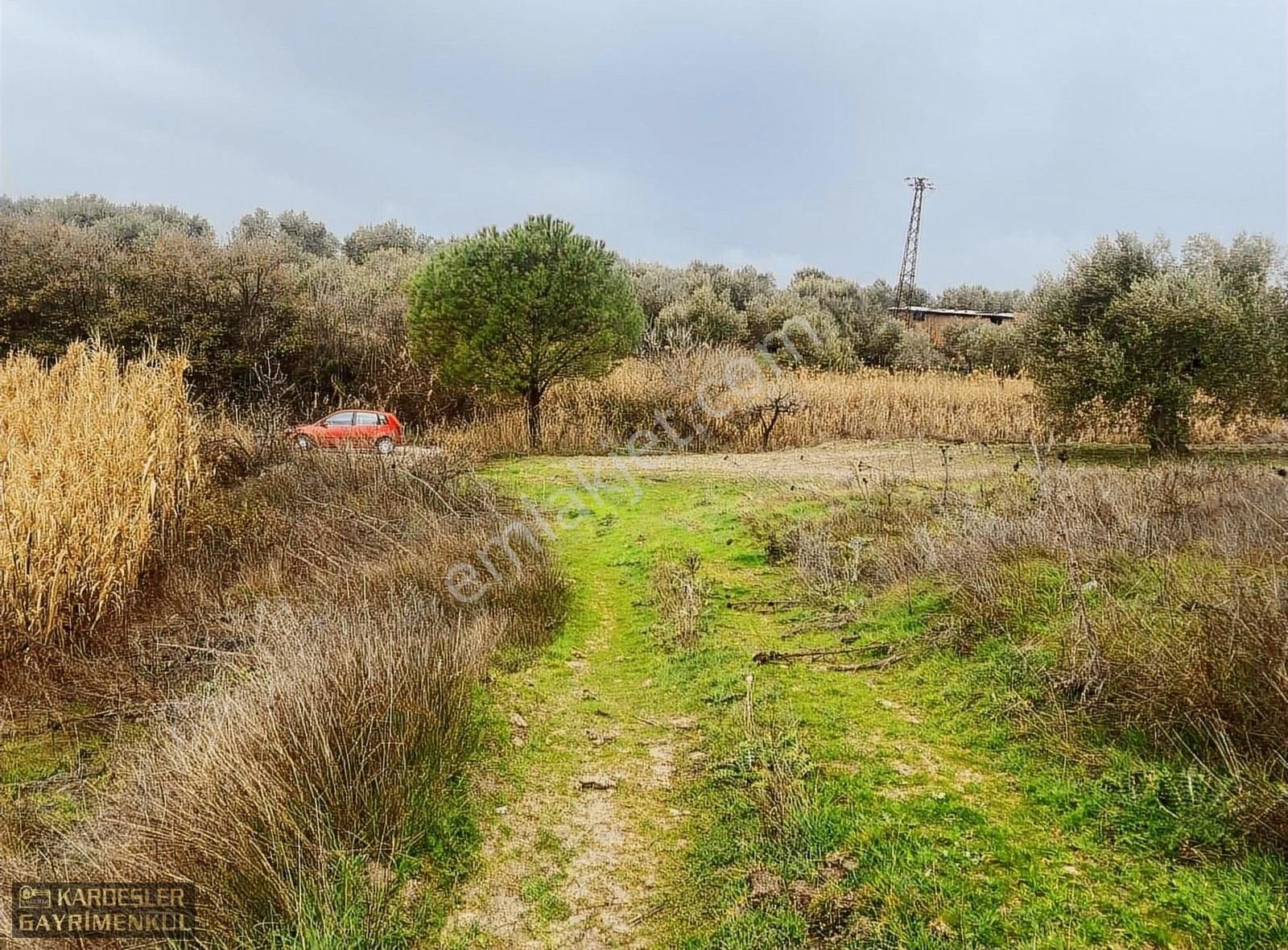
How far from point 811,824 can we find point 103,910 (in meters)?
2.40

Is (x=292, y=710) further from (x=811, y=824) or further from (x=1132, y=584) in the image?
(x=1132, y=584)

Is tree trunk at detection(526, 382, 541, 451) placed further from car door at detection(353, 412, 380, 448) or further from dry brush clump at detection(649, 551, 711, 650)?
dry brush clump at detection(649, 551, 711, 650)

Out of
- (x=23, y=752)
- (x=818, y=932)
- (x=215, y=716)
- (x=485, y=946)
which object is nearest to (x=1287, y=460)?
(x=818, y=932)

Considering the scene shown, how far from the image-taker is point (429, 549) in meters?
5.83

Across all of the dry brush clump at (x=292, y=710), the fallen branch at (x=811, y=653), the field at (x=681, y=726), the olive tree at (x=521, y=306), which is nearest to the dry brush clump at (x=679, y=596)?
the field at (x=681, y=726)

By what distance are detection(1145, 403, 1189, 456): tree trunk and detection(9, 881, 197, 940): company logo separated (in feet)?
40.4

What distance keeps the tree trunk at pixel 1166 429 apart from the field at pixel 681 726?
493 centimetres

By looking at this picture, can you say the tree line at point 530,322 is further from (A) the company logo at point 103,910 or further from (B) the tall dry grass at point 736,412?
(A) the company logo at point 103,910

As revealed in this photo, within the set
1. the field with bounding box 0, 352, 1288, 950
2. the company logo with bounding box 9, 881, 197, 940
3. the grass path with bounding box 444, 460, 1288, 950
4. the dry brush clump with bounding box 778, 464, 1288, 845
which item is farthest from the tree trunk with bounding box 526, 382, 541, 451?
the company logo with bounding box 9, 881, 197, 940

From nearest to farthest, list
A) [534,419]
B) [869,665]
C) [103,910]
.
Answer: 1. [103,910]
2. [869,665]
3. [534,419]

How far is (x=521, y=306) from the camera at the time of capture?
11.9 meters

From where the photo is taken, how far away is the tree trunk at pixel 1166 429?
34.2 feet

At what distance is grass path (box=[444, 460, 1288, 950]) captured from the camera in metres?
2.11

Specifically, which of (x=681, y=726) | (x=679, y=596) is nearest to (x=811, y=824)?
(x=681, y=726)
